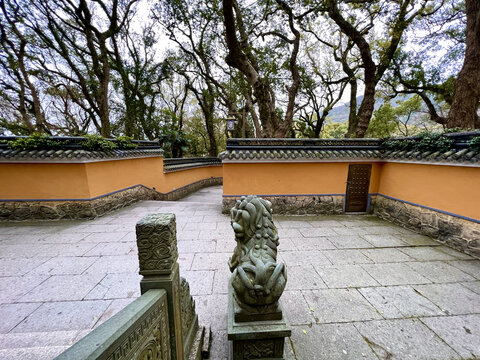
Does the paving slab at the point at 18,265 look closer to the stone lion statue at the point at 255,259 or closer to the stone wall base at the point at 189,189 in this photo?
the stone lion statue at the point at 255,259

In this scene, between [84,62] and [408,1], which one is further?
[84,62]

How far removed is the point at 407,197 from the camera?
5160 millimetres

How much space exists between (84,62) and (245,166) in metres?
14.4

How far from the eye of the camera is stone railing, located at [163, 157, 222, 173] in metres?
10.0

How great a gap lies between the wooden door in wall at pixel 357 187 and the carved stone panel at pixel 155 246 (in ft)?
20.7

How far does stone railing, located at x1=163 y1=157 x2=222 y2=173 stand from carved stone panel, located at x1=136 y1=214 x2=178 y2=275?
8.78m

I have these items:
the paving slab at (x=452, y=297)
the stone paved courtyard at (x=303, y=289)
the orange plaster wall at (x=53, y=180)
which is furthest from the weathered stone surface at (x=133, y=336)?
the orange plaster wall at (x=53, y=180)

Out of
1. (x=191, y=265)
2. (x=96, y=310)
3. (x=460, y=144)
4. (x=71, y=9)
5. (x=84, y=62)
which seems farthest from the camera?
(x=84, y=62)

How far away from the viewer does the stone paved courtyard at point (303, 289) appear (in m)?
2.03

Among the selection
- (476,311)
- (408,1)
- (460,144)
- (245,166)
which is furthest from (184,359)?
(408,1)

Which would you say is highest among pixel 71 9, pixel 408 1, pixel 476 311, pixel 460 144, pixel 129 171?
pixel 71 9

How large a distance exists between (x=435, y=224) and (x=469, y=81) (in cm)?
550

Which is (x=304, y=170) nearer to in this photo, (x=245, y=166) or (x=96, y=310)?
(x=245, y=166)

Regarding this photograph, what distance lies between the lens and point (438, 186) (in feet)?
14.5
